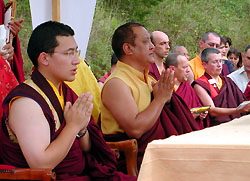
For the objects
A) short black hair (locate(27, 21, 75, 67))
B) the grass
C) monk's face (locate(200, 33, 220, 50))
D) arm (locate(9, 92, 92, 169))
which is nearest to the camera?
arm (locate(9, 92, 92, 169))

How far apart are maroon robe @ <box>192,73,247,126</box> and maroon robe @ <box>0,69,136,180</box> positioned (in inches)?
83.1

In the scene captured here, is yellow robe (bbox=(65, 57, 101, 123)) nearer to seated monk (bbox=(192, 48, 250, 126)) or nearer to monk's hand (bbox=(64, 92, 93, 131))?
monk's hand (bbox=(64, 92, 93, 131))

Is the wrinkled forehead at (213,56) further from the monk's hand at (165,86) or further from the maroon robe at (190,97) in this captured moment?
the monk's hand at (165,86)

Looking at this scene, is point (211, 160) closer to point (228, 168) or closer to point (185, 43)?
point (228, 168)

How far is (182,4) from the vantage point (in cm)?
1381

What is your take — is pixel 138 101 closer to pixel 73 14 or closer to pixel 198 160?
pixel 73 14

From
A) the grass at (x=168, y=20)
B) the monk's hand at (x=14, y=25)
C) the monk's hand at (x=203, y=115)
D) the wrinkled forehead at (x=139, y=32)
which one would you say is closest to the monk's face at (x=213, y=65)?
the monk's hand at (x=203, y=115)

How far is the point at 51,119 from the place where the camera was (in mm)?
2234

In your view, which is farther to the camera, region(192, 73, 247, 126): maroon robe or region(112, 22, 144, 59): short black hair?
region(192, 73, 247, 126): maroon robe

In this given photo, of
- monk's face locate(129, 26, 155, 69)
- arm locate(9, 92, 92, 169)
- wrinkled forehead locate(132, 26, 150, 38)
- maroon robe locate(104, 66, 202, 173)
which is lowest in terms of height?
maroon robe locate(104, 66, 202, 173)

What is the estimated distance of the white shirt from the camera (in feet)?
16.8

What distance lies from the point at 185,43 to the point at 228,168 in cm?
1191

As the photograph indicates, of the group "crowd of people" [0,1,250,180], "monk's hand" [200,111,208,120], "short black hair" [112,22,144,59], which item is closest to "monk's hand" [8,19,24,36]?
"crowd of people" [0,1,250,180]

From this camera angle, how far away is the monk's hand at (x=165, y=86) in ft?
9.55
